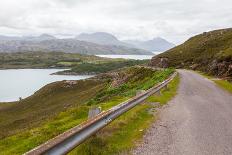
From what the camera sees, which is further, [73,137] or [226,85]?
[226,85]

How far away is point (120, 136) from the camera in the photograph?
38.7ft

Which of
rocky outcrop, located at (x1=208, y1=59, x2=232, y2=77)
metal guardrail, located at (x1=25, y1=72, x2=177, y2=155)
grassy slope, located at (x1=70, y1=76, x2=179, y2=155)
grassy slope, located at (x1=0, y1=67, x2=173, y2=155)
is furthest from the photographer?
rocky outcrop, located at (x1=208, y1=59, x2=232, y2=77)

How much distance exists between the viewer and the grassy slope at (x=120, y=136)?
383 inches

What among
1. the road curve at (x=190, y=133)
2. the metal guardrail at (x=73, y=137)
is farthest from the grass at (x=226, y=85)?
the metal guardrail at (x=73, y=137)

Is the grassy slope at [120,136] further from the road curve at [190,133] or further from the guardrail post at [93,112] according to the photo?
the guardrail post at [93,112]

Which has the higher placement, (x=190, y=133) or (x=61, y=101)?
(x=190, y=133)

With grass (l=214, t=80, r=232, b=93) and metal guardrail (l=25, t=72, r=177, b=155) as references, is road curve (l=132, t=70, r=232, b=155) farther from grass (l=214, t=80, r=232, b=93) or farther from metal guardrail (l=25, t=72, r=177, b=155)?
grass (l=214, t=80, r=232, b=93)

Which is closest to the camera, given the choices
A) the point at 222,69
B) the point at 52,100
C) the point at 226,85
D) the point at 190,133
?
the point at 190,133

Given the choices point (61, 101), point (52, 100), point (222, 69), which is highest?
point (222, 69)

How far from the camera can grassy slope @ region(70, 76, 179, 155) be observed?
9.73 meters

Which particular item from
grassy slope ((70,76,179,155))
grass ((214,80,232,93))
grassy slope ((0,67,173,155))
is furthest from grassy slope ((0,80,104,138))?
grassy slope ((70,76,179,155))

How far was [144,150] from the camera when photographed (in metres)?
9.98

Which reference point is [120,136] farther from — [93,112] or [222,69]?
[222,69]

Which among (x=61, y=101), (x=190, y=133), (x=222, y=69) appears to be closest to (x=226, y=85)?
(x=222, y=69)
